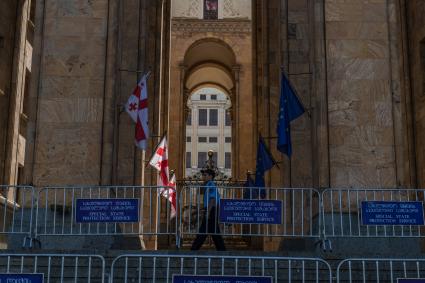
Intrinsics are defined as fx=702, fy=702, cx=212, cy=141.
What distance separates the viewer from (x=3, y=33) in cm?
2480

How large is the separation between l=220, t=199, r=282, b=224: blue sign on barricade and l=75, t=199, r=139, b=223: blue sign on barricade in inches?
66.5

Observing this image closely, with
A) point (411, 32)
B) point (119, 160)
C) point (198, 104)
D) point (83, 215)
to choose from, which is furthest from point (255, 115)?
point (198, 104)

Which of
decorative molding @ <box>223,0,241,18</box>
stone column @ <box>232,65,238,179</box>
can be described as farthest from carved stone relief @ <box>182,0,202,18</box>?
stone column @ <box>232,65,238,179</box>

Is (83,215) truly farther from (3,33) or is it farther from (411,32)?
(411,32)

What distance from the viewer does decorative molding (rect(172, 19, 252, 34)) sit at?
136 ft

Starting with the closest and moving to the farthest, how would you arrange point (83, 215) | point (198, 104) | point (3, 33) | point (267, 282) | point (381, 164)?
point (267, 282) → point (83, 215) → point (381, 164) → point (3, 33) → point (198, 104)

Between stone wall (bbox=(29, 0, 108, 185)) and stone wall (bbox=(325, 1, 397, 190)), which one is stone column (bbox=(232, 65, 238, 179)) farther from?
stone wall (bbox=(29, 0, 108, 185))

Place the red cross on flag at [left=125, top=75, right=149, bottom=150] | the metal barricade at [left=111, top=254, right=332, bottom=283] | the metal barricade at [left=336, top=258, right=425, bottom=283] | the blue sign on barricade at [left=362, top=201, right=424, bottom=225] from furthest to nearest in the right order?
1. the red cross on flag at [left=125, top=75, right=149, bottom=150]
2. the blue sign on barricade at [left=362, top=201, right=424, bottom=225]
3. the metal barricade at [left=336, top=258, right=425, bottom=283]
4. the metal barricade at [left=111, top=254, right=332, bottom=283]

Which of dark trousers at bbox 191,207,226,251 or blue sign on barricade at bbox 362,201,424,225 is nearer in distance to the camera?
blue sign on barricade at bbox 362,201,424,225

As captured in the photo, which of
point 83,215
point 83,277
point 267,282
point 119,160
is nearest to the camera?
point 267,282

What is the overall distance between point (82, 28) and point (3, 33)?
9.03m

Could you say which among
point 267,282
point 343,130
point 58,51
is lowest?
point 267,282

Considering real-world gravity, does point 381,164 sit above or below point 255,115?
below

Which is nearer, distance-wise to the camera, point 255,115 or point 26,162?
point 26,162
